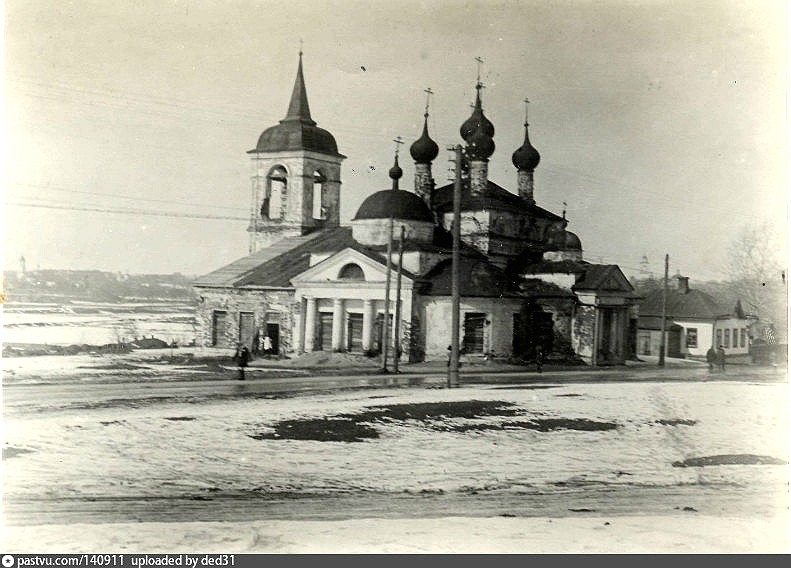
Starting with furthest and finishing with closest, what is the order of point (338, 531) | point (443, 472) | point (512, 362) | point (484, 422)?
1. point (512, 362)
2. point (484, 422)
3. point (443, 472)
4. point (338, 531)

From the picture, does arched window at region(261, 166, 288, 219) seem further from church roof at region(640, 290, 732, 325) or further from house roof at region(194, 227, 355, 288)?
church roof at region(640, 290, 732, 325)

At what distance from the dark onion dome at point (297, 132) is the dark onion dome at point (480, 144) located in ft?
3.90

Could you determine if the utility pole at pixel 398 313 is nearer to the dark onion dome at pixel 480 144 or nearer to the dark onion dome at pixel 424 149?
the dark onion dome at pixel 424 149

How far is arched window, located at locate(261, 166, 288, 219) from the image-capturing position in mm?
6629

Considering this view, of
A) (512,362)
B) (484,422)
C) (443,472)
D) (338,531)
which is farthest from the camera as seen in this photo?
(512,362)

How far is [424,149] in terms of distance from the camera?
6590mm

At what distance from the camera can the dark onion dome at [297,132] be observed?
6.32m

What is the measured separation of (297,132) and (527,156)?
6.35ft

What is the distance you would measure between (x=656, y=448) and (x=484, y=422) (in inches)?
53.1

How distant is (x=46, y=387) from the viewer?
19.6 feet

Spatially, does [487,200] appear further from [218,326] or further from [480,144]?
[218,326]

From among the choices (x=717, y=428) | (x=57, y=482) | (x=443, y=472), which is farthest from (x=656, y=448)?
(x=57, y=482)

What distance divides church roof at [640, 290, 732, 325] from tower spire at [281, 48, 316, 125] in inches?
129

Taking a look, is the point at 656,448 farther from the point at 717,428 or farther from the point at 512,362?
the point at 512,362
